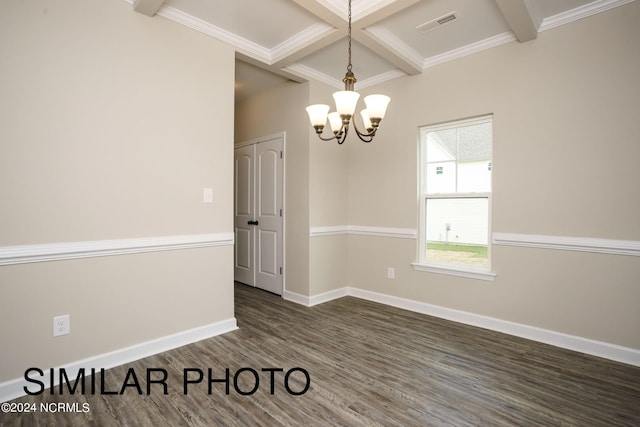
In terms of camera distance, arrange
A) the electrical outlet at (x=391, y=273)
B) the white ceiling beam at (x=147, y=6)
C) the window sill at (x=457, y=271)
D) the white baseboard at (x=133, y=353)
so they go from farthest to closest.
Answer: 1. the electrical outlet at (x=391, y=273)
2. the window sill at (x=457, y=271)
3. the white ceiling beam at (x=147, y=6)
4. the white baseboard at (x=133, y=353)

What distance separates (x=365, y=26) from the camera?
2699 millimetres

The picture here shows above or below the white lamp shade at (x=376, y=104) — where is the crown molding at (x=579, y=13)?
above

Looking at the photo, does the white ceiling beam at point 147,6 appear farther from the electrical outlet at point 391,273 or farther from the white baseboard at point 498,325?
the electrical outlet at point 391,273

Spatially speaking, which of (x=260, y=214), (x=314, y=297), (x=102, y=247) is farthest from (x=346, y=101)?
(x=260, y=214)

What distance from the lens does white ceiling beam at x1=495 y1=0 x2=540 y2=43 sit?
7.90 ft

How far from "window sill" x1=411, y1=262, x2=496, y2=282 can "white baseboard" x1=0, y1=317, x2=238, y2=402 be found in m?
2.04

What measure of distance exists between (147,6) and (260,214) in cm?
270

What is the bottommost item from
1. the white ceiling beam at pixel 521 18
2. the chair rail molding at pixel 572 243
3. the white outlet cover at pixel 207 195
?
the chair rail molding at pixel 572 243

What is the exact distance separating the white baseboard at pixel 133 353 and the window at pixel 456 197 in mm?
2200

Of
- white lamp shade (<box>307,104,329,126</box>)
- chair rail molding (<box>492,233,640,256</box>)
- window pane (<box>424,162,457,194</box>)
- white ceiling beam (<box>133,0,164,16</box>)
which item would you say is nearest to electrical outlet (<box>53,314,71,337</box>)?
white lamp shade (<box>307,104,329,126</box>)

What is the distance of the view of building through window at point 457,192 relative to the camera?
131 inches

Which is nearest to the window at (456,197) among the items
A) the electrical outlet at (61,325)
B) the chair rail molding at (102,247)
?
the chair rail molding at (102,247)

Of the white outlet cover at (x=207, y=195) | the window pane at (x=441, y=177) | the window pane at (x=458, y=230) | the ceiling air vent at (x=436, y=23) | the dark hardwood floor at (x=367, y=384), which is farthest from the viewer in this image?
the window pane at (x=441, y=177)

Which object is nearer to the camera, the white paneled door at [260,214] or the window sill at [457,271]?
the window sill at [457,271]
